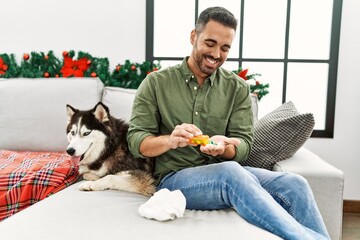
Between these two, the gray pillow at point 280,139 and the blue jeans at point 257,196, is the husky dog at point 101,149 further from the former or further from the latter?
the gray pillow at point 280,139

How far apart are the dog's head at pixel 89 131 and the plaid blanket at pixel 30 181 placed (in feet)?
0.39

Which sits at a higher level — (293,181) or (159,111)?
(159,111)

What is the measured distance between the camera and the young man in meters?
1.32

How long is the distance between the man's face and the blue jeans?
1.51 feet

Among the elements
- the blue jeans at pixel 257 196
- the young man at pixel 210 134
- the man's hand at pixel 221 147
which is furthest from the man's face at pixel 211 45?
the blue jeans at pixel 257 196

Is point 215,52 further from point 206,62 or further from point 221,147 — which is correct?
point 221,147

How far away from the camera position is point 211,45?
1550 millimetres

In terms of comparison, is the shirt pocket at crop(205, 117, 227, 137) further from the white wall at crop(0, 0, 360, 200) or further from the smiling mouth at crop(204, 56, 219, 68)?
the white wall at crop(0, 0, 360, 200)

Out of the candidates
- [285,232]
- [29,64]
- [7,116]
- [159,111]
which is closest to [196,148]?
[159,111]

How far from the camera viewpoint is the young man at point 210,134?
1.32m

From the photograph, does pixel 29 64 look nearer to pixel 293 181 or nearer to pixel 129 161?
pixel 129 161

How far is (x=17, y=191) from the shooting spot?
161cm

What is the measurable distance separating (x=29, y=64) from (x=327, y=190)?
2.13 metres

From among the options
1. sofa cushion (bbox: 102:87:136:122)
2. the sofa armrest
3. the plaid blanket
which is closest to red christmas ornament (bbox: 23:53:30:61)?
sofa cushion (bbox: 102:87:136:122)
